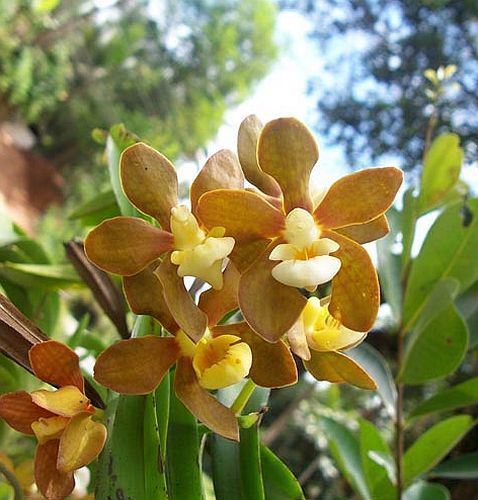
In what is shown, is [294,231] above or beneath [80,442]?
above

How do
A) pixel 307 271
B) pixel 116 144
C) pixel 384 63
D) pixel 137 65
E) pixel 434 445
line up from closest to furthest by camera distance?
pixel 307 271
pixel 116 144
pixel 434 445
pixel 384 63
pixel 137 65

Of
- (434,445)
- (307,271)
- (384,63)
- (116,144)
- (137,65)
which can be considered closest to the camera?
(307,271)

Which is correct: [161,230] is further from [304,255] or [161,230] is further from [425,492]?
[425,492]

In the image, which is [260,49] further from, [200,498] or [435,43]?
[200,498]

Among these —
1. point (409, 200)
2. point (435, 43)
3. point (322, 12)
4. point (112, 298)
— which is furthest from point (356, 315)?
point (322, 12)

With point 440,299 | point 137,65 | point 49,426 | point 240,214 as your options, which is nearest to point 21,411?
point 49,426

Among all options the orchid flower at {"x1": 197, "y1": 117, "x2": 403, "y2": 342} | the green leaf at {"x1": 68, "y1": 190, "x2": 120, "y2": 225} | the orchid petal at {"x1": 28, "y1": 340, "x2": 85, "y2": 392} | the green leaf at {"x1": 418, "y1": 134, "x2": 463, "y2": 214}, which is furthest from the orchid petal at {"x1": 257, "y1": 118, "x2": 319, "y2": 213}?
the green leaf at {"x1": 418, "y1": 134, "x2": 463, "y2": 214}

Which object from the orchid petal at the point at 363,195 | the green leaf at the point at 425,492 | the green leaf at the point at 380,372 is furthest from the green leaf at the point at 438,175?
the orchid petal at the point at 363,195
